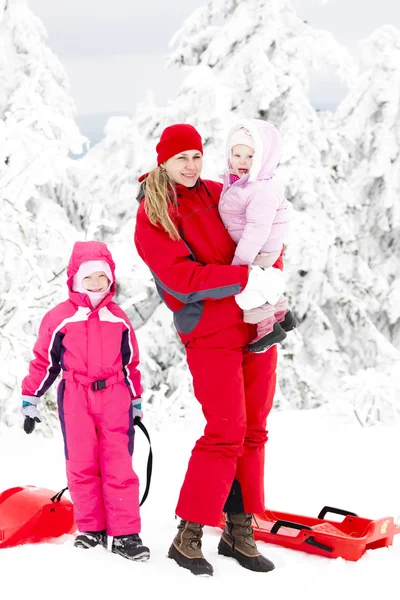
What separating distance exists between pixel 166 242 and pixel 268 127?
647mm

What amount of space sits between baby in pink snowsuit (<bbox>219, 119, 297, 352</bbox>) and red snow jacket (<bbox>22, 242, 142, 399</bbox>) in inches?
23.3

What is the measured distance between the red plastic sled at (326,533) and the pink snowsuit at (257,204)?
4.17ft

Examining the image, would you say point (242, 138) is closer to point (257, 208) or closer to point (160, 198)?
point (257, 208)

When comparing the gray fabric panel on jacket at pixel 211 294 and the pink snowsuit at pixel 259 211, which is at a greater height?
the pink snowsuit at pixel 259 211

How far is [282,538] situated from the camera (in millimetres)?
3236

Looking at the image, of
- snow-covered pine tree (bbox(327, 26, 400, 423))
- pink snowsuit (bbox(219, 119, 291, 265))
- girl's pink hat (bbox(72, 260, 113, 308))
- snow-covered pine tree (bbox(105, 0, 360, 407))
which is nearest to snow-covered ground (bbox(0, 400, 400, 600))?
girl's pink hat (bbox(72, 260, 113, 308))

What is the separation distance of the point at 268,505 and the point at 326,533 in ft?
3.17

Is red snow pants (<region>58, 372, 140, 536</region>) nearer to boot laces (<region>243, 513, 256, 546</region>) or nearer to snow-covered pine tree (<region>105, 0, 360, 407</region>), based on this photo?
boot laces (<region>243, 513, 256, 546</region>)

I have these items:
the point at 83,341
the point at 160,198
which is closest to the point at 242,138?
the point at 160,198

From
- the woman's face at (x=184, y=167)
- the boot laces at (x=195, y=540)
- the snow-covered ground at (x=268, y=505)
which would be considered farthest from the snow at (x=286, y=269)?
the woman's face at (x=184, y=167)

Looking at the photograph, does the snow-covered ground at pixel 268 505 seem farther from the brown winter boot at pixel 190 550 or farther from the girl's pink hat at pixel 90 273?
the girl's pink hat at pixel 90 273

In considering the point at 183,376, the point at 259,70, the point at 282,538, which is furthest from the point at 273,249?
the point at 259,70

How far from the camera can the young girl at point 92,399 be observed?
3.00 m

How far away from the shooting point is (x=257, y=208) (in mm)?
2797
